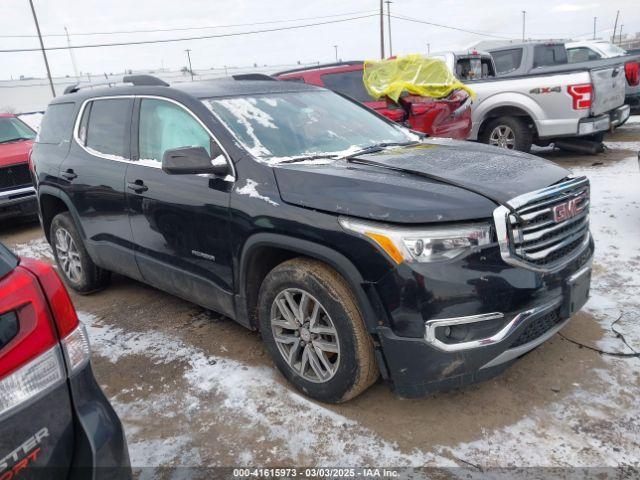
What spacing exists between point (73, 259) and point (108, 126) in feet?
4.69

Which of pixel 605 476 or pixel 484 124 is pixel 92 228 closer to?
pixel 605 476

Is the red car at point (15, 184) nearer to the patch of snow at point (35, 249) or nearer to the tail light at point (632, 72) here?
the patch of snow at point (35, 249)

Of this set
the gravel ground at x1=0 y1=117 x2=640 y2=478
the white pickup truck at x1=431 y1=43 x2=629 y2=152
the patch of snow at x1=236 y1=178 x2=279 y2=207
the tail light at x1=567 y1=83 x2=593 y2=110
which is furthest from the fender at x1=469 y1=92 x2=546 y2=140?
the patch of snow at x1=236 y1=178 x2=279 y2=207

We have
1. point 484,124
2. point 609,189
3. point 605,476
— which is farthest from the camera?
point 484,124

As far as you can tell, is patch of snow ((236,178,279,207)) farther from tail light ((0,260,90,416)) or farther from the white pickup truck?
the white pickup truck

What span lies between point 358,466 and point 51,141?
3974 mm

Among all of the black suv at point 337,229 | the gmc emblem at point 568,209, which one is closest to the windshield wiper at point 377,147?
the black suv at point 337,229

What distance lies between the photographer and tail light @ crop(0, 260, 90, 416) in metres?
1.42

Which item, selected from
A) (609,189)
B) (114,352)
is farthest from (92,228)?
(609,189)

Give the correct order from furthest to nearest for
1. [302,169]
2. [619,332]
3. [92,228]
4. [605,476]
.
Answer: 1. [92,228]
2. [619,332]
3. [302,169]
4. [605,476]

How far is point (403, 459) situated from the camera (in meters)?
2.38

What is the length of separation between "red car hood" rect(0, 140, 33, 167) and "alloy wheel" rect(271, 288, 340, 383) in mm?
6206

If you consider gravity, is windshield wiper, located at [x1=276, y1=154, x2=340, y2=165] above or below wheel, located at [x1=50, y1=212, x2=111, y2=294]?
above

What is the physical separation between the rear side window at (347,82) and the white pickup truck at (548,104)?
2039 millimetres
